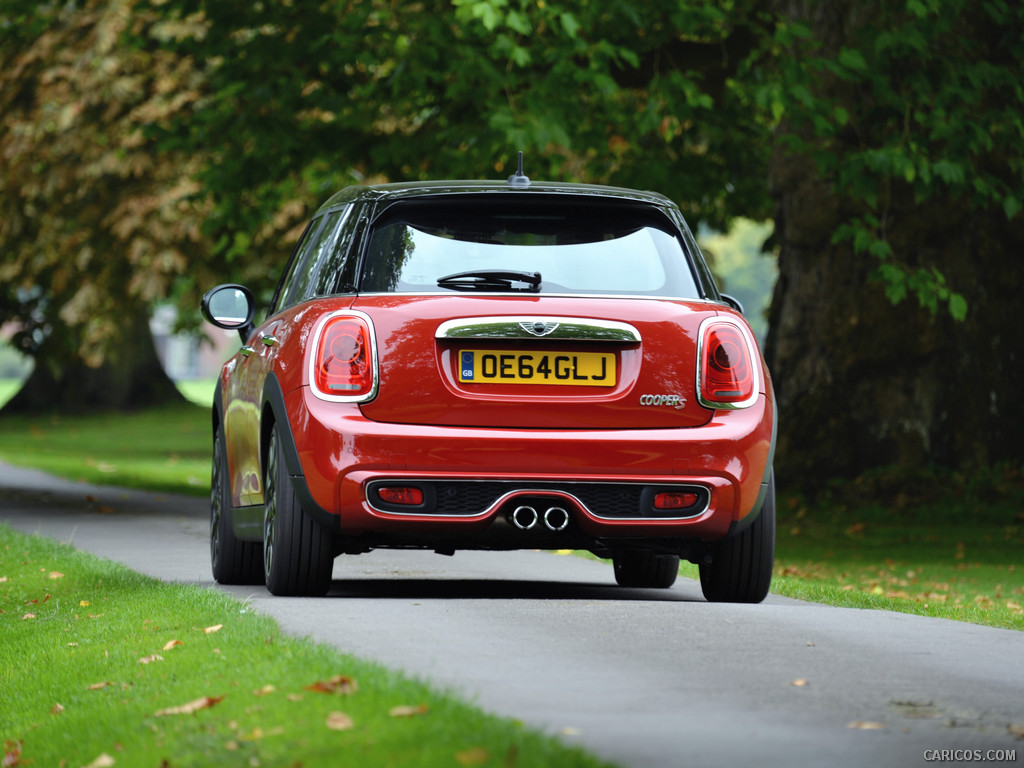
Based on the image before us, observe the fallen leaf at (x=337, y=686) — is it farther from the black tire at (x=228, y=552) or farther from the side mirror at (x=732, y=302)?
the black tire at (x=228, y=552)

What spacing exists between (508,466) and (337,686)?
214 cm

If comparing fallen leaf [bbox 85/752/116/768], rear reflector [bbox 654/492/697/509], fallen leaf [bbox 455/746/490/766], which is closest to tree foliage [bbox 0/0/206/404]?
rear reflector [bbox 654/492/697/509]

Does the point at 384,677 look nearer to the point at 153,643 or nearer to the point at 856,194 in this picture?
the point at 153,643

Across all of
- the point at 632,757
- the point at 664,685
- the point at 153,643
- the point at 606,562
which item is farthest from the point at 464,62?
the point at 632,757

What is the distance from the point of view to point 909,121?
16.8 metres

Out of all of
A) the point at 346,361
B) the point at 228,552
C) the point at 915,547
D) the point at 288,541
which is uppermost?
the point at 346,361

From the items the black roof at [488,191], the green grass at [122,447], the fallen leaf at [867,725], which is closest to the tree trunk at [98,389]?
the green grass at [122,447]

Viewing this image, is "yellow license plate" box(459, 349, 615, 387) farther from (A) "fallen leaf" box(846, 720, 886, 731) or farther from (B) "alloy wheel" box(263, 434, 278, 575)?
(A) "fallen leaf" box(846, 720, 886, 731)

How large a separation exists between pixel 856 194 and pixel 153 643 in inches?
388

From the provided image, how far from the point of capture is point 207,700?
597cm

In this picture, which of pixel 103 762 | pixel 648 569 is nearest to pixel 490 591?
pixel 648 569

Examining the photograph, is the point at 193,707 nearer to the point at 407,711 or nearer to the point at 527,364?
the point at 407,711

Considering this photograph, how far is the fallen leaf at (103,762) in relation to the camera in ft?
18.0

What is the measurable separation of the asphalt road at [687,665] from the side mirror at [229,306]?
1.36 metres
